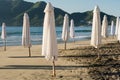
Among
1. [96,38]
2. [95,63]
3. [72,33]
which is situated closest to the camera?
[95,63]

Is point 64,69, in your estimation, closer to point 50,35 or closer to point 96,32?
point 50,35

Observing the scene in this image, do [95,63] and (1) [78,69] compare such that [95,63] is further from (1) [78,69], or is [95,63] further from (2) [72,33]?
(2) [72,33]

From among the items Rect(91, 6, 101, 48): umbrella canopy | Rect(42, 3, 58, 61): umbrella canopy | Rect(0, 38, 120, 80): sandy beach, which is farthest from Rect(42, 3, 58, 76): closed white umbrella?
Rect(91, 6, 101, 48): umbrella canopy

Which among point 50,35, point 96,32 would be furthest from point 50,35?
point 96,32

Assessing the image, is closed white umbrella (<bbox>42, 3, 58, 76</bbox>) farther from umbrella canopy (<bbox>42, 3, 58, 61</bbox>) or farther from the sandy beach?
the sandy beach

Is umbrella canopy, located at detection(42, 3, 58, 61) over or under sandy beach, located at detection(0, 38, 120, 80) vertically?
over

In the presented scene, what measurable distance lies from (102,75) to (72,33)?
71.4 feet

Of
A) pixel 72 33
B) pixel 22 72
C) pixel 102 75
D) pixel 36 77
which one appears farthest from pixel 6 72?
pixel 72 33

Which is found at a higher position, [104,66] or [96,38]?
[96,38]

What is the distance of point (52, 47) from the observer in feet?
51.2

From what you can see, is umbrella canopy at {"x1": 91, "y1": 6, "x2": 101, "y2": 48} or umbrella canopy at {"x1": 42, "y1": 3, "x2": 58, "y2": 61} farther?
umbrella canopy at {"x1": 91, "y1": 6, "x2": 101, "y2": 48}

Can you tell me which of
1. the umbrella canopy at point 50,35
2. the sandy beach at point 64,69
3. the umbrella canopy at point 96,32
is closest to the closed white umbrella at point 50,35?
the umbrella canopy at point 50,35

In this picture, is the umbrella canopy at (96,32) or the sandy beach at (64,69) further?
the umbrella canopy at (96,32)

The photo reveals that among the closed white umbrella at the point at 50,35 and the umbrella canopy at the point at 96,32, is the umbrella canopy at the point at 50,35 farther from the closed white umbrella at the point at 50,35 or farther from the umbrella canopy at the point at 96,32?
the umbrella canopy at the point at 96,32
